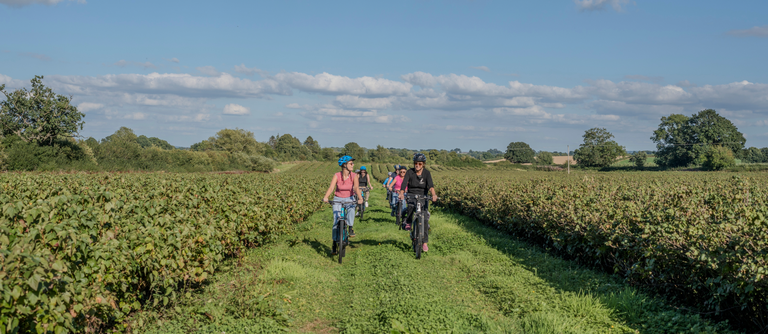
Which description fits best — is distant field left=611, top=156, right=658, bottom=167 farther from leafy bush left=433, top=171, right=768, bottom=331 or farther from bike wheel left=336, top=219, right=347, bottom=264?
bike wheel left=336, top=219, right=347, bottom=264

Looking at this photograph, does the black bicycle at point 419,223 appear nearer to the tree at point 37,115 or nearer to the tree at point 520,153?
the tree at point 37,115

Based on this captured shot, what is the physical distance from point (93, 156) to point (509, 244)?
62.9m

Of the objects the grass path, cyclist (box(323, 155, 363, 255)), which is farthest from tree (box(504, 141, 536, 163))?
the grass path

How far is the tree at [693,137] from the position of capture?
277 ft

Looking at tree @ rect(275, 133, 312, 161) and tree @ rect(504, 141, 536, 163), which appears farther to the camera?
tree @ rect(275, 133, 312, 161)

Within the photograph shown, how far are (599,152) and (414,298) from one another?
11190cm

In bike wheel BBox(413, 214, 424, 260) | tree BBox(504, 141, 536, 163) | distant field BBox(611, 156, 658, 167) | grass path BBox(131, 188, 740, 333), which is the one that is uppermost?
tree BBox(504, 141, 536, 163)

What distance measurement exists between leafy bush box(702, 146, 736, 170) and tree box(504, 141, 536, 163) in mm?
59890

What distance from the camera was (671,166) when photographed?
294 ft

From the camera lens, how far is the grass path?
4.96 meters

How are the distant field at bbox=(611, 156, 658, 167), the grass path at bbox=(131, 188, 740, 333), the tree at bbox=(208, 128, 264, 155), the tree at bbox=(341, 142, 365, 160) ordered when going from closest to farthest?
the grass path at bbox=(131, 188, 740, 333) < the distant field at bbox=(611, 156, 658, 167) < the tree at bbox=(208, 128, 264, 155) < the tree at bbox=(341, 142, 365, 160)

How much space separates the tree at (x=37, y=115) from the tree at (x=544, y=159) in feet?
367

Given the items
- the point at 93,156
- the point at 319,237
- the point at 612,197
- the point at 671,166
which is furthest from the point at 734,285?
the point at 671,166

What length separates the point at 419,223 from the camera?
9000 mm
